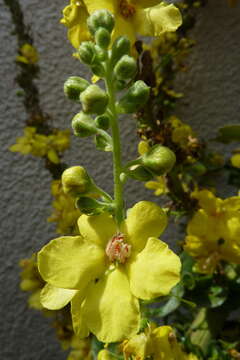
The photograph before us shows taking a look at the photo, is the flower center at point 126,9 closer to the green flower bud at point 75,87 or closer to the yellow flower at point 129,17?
the yellow flower at point 129,17

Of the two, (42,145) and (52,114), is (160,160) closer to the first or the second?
(42,145)

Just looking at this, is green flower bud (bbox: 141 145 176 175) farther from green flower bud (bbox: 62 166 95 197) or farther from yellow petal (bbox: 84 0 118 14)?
yellow petal (bbox: 84 0 118 14)

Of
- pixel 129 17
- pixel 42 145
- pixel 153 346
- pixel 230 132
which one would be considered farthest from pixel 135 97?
pixel 42 145

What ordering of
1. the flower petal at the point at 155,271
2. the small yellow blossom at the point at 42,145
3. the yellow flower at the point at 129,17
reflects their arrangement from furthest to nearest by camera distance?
the small yellow blossom at the point at 42,145 < the yellow flower at the point at 129,17 < the flower petal at the point at 155,271

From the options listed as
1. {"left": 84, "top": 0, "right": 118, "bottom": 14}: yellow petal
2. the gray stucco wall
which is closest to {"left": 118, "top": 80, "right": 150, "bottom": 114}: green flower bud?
{"left": 84, "top": 0, "right": 118, "bottom": 14}: yellow petal

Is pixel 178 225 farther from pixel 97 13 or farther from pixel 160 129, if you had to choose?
pixel 97 13

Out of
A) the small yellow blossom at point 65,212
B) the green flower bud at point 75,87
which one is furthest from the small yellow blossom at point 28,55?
the green flower bud at point 75,87

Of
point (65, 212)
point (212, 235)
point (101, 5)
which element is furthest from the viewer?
point (65, 212)
